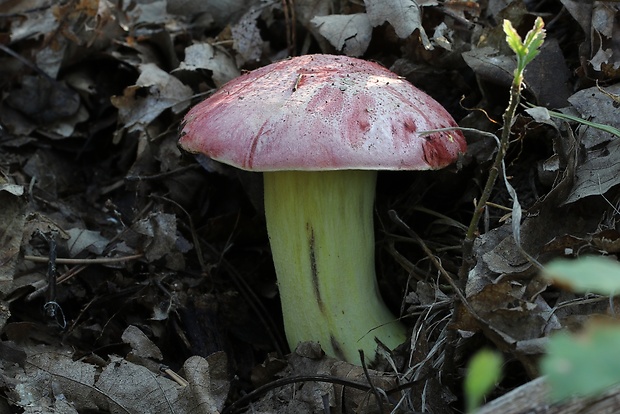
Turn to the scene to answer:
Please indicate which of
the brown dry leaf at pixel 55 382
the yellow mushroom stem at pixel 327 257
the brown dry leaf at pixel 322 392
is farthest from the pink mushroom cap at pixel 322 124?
the brown dry leaf at pixel 55 382

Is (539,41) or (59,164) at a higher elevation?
A: (539,41)

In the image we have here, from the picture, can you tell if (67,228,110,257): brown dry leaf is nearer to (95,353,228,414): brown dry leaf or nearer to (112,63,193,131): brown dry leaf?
(112,63,193,131): brown dry leaf

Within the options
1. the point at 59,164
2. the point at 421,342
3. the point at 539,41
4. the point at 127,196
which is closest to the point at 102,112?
the point at 59,164

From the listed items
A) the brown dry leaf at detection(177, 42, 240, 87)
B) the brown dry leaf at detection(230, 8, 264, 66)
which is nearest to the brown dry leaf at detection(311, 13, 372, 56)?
the brown dry leaf at detection(230, 8, 264, 66)

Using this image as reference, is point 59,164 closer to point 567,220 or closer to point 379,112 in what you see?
point 379,112

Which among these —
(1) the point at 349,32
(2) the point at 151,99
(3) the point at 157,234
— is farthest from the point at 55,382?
(1) the point at 349,32

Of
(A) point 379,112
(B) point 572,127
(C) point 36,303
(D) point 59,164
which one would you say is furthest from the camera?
(D) point 59,164

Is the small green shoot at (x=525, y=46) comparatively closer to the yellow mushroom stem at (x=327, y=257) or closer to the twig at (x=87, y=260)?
the yellow mushroom stem at (x=327, y=257)
